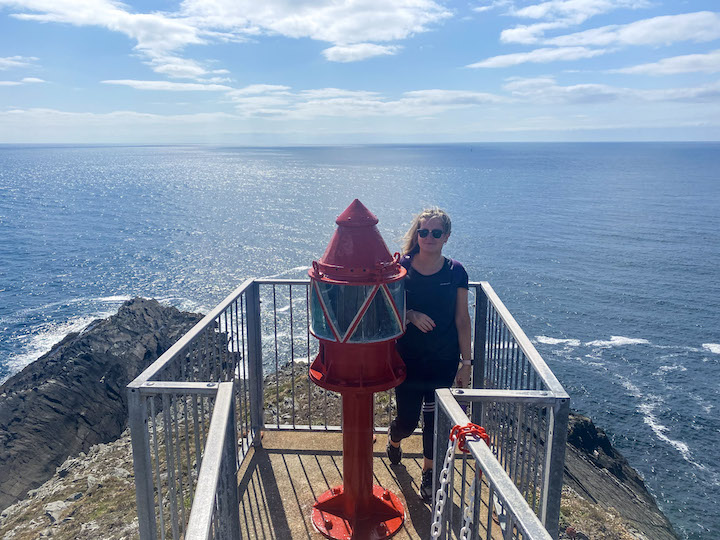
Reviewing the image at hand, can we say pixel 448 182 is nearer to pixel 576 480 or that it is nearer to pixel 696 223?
pixel 696 223

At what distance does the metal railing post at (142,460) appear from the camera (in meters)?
3.28

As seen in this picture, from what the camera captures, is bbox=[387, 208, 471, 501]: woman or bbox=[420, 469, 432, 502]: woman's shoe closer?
bbox=[387, 208, 471, 501]: woman

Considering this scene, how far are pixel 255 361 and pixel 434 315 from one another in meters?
2.21

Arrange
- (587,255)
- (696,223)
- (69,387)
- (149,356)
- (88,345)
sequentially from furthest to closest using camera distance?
(696,223) → (587,255) → (149,356) → (88,345) → (69,387)

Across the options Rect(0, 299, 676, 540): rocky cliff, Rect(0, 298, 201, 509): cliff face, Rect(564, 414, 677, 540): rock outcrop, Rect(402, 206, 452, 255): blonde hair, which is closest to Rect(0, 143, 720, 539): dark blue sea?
Rect(564, 414, 677, 540): rock outcrop

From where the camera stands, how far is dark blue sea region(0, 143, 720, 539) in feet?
83.9

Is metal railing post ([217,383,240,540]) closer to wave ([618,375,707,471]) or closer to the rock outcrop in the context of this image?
the rock outcrop

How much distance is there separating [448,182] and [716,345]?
284 feet

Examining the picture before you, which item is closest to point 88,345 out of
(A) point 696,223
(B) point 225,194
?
(A) point 696,223

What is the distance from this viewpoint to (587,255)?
159 ft

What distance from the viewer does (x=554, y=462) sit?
10.7 feet

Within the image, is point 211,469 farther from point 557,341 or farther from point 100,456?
point 557,341

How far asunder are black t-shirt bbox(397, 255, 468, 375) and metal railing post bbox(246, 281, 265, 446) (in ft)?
5.70

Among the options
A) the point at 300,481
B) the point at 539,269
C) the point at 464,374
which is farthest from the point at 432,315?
the point at 539,269
